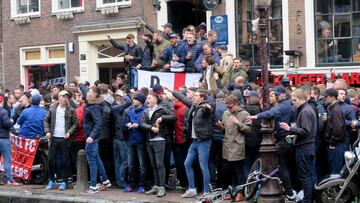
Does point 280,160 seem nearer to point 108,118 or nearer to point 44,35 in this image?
point 108,118

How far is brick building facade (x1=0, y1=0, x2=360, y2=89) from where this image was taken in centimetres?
2153

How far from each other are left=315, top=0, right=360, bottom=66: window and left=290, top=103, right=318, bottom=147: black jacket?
9.93m

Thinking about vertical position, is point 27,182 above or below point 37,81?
below

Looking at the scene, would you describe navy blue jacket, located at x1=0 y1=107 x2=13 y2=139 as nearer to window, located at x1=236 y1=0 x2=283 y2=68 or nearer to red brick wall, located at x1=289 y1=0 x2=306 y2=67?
window, located at x1=236 y1=0 x2=283 y2=68

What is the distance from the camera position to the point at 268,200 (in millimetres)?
12219

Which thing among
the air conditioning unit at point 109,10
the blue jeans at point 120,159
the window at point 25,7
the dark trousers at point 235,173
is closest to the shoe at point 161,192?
the blue jeans at point 120,159

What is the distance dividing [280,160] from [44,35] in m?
18.4

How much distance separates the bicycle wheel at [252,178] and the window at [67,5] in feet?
53.9

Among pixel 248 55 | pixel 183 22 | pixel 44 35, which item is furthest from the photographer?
pixel 44 35

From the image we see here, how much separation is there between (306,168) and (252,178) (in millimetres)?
1122

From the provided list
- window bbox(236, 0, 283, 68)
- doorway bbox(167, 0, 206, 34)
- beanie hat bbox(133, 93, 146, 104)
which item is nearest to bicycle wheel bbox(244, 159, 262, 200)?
beanie hat bbox(133, 93, 146, 104)

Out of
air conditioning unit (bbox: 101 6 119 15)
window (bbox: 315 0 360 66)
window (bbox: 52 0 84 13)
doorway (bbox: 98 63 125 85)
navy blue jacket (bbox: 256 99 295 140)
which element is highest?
window (bbox: 52 0 84 13)

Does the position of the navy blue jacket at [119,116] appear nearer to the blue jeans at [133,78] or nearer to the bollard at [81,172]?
the bollard at [81,172]

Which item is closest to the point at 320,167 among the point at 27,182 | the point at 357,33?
the point at 27,182
